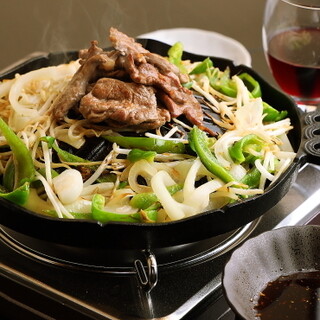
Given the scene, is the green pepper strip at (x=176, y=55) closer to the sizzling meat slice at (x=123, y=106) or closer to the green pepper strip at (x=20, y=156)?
the sizzling meat slice at (x=123, y=106)

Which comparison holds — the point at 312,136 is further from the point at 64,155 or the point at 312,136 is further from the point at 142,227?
the point at 64,155

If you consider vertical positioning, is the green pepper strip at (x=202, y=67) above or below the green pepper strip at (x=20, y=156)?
below

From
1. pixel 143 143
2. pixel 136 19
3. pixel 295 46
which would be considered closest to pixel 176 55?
pixel 295 46

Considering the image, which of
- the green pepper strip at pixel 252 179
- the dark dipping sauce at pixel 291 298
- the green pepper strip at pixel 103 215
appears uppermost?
the green pepper strip at pixel 103 215

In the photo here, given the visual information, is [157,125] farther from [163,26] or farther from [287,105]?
[163,26]

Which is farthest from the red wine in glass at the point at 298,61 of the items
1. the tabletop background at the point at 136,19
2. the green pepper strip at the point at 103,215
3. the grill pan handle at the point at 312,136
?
the tabletop background at the point at 136,19

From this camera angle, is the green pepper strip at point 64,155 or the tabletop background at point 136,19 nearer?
the green pepper strip at point 64,155
